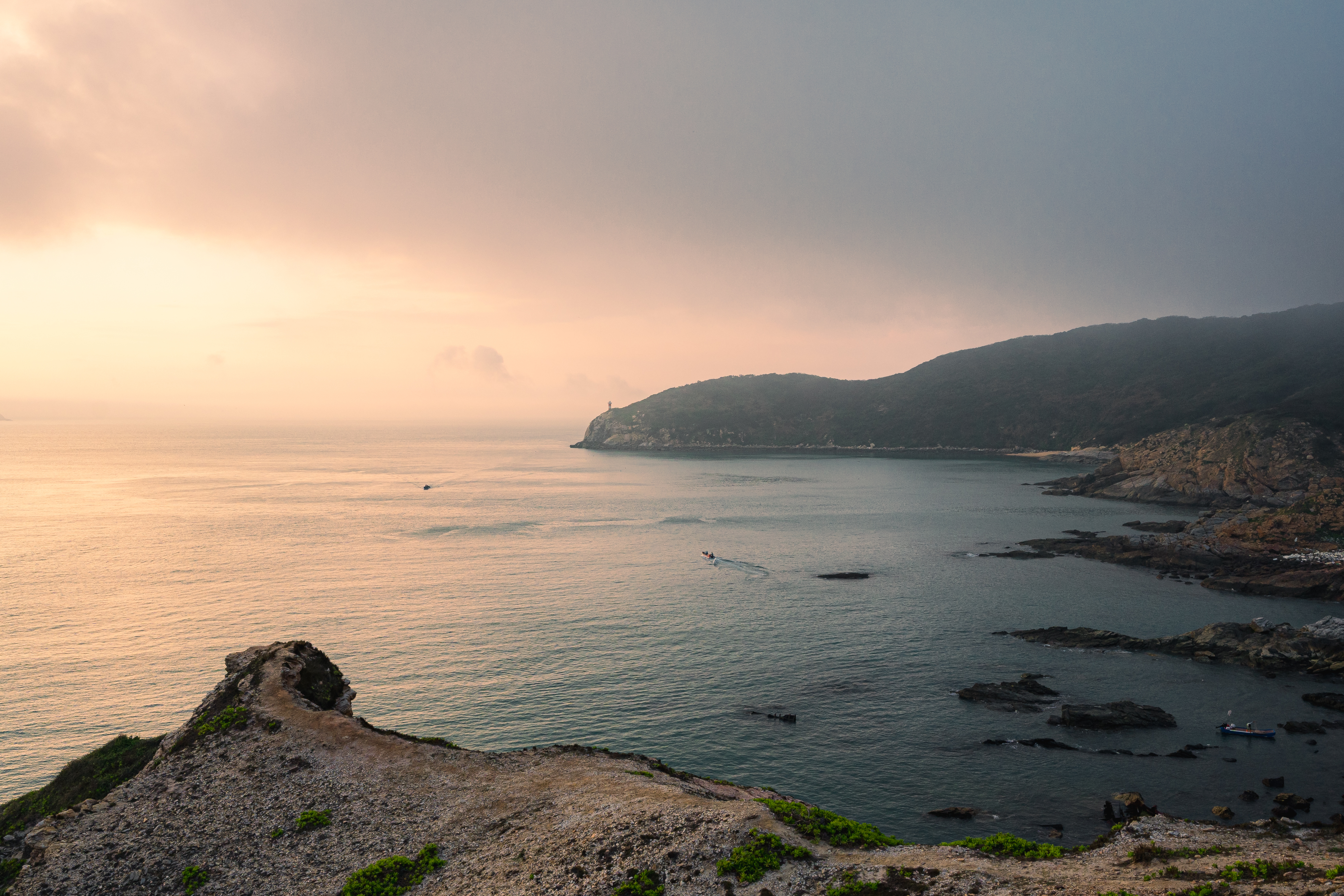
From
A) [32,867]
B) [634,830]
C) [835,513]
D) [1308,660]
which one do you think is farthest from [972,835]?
[835,513]

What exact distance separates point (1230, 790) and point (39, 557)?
129874mm

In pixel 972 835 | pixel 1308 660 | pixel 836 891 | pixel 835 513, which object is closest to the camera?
pixel 836 891

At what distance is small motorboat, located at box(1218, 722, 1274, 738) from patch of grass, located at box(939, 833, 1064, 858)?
28270 mm

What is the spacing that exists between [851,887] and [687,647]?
40709mm

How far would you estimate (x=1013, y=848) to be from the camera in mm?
23875

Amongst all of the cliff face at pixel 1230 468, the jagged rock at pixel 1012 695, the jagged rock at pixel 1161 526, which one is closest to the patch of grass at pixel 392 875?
the jagged rock at pixel 1012 695

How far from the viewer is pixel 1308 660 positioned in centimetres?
5375

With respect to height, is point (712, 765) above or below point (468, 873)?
below

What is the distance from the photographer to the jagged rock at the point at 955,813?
34.4 m

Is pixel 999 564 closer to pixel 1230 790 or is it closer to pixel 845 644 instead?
pixel 845 644

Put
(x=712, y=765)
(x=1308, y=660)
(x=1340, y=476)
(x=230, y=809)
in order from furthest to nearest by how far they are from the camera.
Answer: (x=1340, y=476) < (x=1308, y=660) < (x=712, y=765) < (x=230, y=809)

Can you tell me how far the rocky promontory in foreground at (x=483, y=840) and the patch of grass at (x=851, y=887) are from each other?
0.38ft

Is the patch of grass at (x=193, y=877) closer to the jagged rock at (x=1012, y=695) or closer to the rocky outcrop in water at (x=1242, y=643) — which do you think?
the jagged rock at (x=1012, y=695)

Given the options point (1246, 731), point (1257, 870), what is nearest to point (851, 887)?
point (1257, 870)
